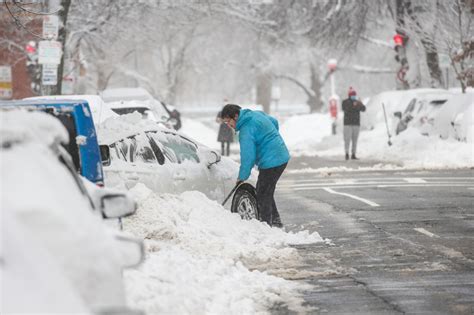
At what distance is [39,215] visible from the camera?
4281 millimetres

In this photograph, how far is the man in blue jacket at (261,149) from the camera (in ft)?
40.6

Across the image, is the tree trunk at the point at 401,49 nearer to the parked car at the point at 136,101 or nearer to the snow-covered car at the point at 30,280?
the parked car at the point at 136,101

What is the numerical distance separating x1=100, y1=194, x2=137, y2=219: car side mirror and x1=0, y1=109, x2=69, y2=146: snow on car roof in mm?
631

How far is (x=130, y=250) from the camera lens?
5020 mm

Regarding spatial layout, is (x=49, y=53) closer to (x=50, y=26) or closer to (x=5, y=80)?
(x=50, y=26)

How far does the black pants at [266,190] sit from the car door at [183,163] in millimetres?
602

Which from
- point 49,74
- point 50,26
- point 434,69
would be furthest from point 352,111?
point 434,69

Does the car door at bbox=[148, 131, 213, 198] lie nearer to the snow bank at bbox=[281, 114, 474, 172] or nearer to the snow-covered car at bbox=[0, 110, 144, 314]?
the snow-covered car at bbox=[0, 110, 144, 314]

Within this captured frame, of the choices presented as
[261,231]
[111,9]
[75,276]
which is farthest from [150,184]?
[111,9]

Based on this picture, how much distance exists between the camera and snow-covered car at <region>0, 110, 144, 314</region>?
14.1 feet

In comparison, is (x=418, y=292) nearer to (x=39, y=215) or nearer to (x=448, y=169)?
(x=39, y=215)

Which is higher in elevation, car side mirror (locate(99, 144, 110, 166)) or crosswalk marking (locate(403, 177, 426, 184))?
car side mirror (locate(99, 144, 110, 166))

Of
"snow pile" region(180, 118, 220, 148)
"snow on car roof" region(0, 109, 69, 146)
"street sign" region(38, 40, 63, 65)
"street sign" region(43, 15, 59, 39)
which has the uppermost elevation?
"street sign" region(43, 15, 59, 39)

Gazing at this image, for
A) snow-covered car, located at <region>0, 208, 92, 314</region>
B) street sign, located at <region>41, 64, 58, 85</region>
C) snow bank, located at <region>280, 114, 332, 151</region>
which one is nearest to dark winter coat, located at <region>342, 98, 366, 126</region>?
street sign, located at <region>41, 64, 58, 85</region>
